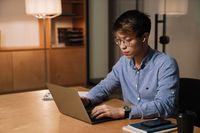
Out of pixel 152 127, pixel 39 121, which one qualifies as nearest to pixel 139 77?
pixel 152 127

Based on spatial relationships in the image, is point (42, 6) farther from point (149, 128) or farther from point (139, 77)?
point (149, 128)

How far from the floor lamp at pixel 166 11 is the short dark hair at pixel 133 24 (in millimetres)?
2117

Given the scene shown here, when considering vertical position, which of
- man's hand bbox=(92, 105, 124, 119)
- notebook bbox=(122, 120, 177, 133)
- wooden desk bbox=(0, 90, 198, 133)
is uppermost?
man's hand bbox=(92, 105, 124, 119)

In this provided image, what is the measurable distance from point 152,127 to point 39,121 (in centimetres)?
53

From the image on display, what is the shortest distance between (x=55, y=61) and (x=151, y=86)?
3517 millimetres

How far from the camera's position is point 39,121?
1.58 m

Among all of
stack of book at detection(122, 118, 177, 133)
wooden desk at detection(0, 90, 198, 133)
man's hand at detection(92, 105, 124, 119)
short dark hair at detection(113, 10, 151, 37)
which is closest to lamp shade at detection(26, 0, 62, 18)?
wooden desk at detection(0, 90, 198, 133)

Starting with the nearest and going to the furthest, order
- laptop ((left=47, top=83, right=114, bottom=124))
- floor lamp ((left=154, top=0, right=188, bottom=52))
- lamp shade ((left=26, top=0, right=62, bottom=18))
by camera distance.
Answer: laptop ((left=47, top=83, right=114, bottom=124))
lamp shade ((left=26, top=0, right=62, bottom=18))
floor lamp ((left=154, top=0, right=188, bottom=52))

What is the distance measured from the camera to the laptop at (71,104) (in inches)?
60.2

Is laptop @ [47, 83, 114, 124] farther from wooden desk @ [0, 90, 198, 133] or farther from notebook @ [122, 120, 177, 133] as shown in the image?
notebook @ [122, 120, 177, 133]

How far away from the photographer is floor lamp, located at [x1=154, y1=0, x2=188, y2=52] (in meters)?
3.74

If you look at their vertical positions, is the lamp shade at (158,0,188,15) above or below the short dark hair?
above

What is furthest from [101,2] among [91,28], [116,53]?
[116,53]

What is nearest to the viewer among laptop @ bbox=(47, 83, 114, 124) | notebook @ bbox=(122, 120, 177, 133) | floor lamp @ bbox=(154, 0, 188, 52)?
notebook @ bbox=(122, 120, 177, 133)
